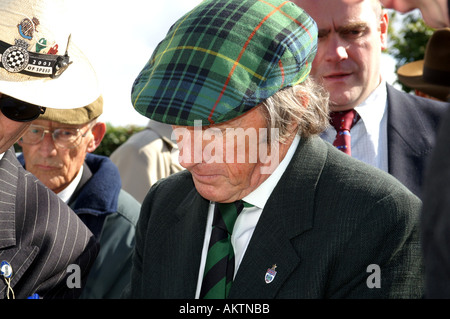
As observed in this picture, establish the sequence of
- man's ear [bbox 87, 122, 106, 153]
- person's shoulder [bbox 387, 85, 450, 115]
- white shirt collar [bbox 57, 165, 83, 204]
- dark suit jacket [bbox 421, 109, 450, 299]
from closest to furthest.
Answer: dark suit jacket [bbox 421, 109, 450, 299]
person's shoulder [bbox 387, 85, 450, 115]
white shirt collar [bbox 57, 165, 83, 204]
man's ear [bbox 87, 122, 106, 153]

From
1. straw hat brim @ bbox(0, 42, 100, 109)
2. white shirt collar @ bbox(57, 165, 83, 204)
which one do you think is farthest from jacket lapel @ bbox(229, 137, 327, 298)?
white shirt collar @ bbox(57, 165, 83, 204)

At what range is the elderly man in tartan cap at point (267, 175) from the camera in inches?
81.2

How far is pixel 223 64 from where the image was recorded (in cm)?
206

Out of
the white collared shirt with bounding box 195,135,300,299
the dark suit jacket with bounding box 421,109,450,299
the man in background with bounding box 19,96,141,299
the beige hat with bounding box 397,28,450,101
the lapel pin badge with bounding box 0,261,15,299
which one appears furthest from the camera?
the beige hat with bounding box 397,28,450,101

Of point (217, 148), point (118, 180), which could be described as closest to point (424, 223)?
point (217, 148)

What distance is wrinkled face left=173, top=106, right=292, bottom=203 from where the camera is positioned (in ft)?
7.19

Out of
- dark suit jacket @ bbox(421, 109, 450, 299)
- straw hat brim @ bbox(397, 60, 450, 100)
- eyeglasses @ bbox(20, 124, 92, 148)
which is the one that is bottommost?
straw hat brim @ bbox(397, 60, 450, 100)

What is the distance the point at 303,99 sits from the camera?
2.33 m

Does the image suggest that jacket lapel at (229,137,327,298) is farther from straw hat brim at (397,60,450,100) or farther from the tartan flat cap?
straw hat brim at (397,60,450,100)

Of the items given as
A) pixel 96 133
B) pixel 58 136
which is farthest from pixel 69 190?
pixel 96 133

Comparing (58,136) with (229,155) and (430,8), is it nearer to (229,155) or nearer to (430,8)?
(229,155)

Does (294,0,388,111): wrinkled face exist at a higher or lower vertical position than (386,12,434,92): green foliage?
higher

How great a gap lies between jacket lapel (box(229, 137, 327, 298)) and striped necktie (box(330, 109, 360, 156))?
38.0 inches

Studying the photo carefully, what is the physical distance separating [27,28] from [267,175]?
128 cm
